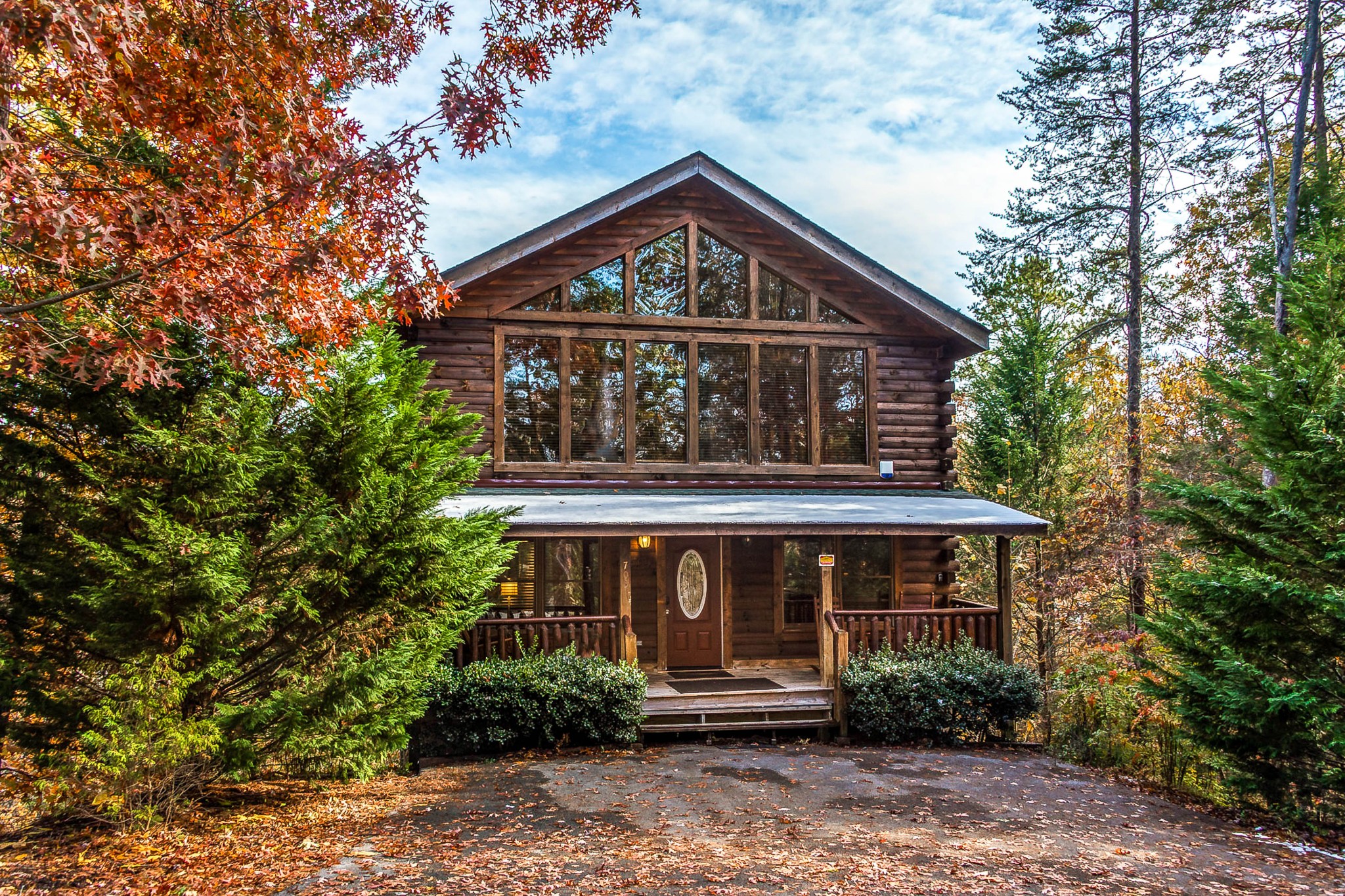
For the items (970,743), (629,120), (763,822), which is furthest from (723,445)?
(629,120)

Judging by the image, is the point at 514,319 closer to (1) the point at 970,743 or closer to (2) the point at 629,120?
(1) the point at 970,743

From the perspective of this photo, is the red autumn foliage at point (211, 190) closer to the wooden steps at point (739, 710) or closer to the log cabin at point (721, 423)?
the log cabin at point (721, 423)

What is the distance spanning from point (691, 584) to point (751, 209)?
6287 mm

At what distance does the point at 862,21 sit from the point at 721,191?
711 centimetres

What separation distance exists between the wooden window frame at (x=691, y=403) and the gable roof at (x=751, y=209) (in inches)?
39.2

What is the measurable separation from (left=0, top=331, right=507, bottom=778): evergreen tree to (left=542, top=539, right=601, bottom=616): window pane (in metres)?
5.19

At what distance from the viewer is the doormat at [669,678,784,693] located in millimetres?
11828

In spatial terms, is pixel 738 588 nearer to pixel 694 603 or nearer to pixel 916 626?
pixel 694 603

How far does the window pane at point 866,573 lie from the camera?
567 inches

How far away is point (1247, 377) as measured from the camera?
8391 millimetres

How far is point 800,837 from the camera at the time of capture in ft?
22.8

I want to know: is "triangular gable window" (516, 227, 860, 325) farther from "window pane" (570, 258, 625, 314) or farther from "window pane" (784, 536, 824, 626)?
"window pane" (784, 536, 824, 626)

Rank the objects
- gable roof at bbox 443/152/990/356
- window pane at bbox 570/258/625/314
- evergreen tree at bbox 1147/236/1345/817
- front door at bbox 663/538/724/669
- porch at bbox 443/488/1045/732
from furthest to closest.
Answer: front door at bbox 663/538/724/669 → window pane at bbox 570/258/625/314 → gable roof at bbox 443/152/990/356 → porch at bbox 443/488/1045/732 → evergreen tree at bbox 1147/236/1345/817

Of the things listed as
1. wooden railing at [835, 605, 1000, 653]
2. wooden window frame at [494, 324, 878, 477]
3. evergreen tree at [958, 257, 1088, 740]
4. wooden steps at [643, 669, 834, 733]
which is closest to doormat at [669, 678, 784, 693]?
wooden steps at [643, 669, 834, 733]
